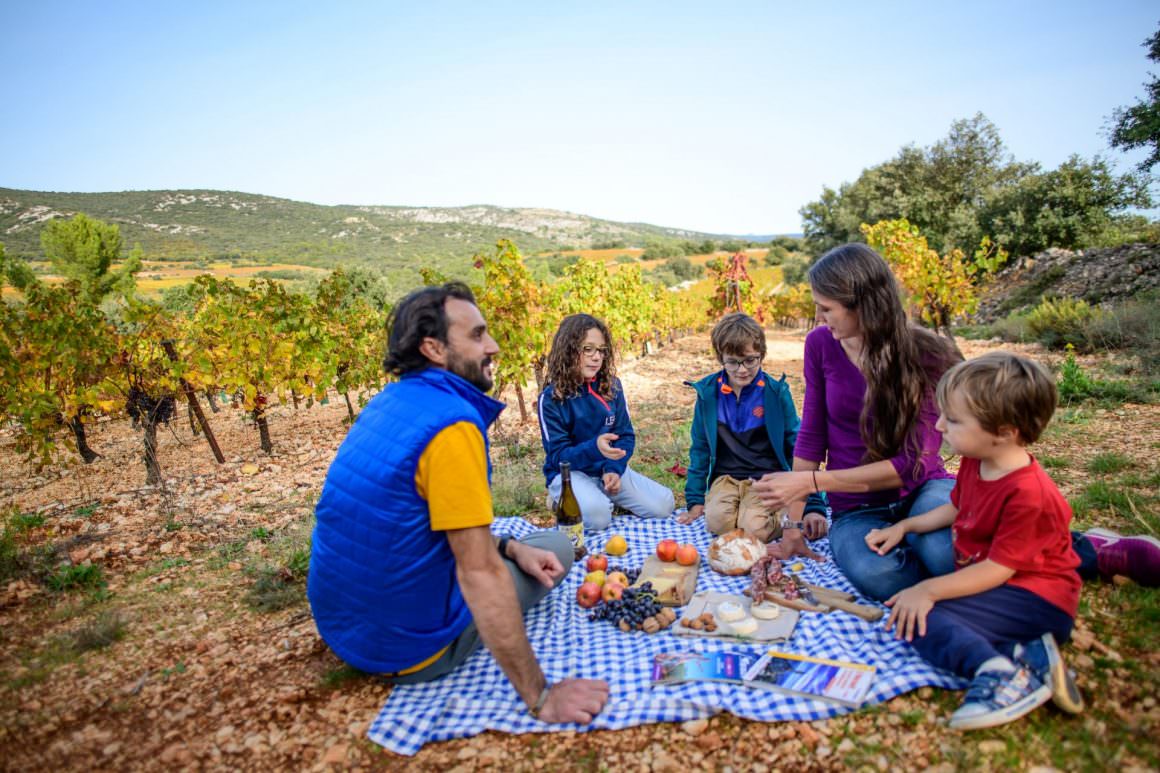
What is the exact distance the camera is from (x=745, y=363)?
4027 mm

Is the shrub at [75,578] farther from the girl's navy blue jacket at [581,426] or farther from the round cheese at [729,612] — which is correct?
the round cheese at [729,612]

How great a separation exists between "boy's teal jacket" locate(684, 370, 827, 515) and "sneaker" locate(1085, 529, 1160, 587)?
4.99 feet

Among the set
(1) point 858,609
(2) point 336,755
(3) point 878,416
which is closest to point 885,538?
(1) point 858,609

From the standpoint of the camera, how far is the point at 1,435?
1136cm

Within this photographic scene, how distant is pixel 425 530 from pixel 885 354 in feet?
8.52

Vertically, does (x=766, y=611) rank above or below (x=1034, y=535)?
below

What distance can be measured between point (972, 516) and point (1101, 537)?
3.94 feet

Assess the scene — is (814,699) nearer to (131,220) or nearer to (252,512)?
(252,512)

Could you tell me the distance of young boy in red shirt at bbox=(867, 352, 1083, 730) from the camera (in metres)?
2.28

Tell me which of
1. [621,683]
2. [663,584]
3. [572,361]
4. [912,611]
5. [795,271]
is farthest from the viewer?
[795,271]

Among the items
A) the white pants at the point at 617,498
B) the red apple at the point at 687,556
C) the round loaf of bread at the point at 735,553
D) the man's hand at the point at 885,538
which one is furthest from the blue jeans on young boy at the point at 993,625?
the white pants at the point at 617,498

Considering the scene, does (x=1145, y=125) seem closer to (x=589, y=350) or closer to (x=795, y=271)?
(x=589, y=350)

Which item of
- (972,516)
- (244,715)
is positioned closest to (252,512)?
(244,715)

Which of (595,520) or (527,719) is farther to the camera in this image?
(595,520)
